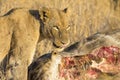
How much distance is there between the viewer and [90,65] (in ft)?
20.1

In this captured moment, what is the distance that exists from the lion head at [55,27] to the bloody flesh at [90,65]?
0.64 meters

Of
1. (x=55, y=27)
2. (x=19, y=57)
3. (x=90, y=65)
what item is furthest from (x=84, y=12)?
(x=90, y=65)

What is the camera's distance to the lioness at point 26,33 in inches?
257

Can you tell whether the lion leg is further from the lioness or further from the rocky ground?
the rocky ground

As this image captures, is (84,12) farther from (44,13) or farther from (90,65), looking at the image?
(90,65)

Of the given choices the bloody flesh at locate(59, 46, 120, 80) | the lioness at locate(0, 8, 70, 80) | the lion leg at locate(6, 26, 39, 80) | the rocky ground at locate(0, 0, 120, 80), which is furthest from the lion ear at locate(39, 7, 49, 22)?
the rocky ground at locate(0, 0, 120, 80)

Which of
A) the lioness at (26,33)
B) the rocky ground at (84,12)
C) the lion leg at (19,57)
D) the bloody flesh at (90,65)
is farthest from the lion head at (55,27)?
the rocky ground at (84,12)

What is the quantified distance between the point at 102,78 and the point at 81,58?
37cm

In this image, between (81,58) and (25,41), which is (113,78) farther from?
(25,41)

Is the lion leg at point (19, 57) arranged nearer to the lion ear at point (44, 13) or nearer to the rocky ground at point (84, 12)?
the lion ear at point (44, 13)

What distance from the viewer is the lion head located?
22.2 ft

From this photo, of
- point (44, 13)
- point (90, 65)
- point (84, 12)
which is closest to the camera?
point (90, 65)

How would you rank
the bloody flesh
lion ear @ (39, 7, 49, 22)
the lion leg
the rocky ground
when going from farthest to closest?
1. the rocky ground
2. lion ear @ (39, 7, 49, 22)
3. the lion leg
4. the bloody flesh

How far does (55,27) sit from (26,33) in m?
0.46
